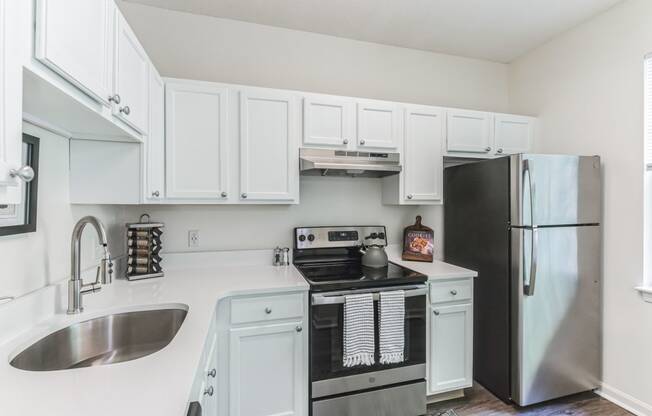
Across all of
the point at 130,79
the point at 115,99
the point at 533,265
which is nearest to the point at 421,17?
the point at 533,265

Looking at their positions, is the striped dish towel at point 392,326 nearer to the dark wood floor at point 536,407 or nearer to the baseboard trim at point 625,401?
the dark wood floor at point 536,407

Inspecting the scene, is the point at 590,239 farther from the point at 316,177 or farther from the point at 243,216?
the point at 243,216

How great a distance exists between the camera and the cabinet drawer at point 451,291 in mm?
2123

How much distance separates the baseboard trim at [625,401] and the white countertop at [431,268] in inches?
48.9

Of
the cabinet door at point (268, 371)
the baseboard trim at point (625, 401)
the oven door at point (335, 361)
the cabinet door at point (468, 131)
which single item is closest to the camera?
the cabinet door at point (268, 371)

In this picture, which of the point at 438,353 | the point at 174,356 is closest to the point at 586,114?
the point at 438,353

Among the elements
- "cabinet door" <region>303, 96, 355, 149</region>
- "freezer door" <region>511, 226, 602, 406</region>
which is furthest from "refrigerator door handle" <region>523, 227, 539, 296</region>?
"cabinet door" <region>303, 96, 355, 149</region>

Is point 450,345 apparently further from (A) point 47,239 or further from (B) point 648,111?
(A) point 47,239

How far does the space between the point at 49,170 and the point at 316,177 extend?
1.61 meters

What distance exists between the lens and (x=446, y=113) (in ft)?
8.14

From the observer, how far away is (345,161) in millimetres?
2148

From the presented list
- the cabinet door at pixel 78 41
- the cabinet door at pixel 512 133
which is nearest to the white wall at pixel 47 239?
the cabinet door at pixel 78 41

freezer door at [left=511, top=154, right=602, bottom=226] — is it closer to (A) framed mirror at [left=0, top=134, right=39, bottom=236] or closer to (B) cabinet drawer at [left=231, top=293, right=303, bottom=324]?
(B) cabinet drawer at [left=231, top=293, right=303, bottom=324]

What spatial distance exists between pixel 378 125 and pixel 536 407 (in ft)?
7.32
